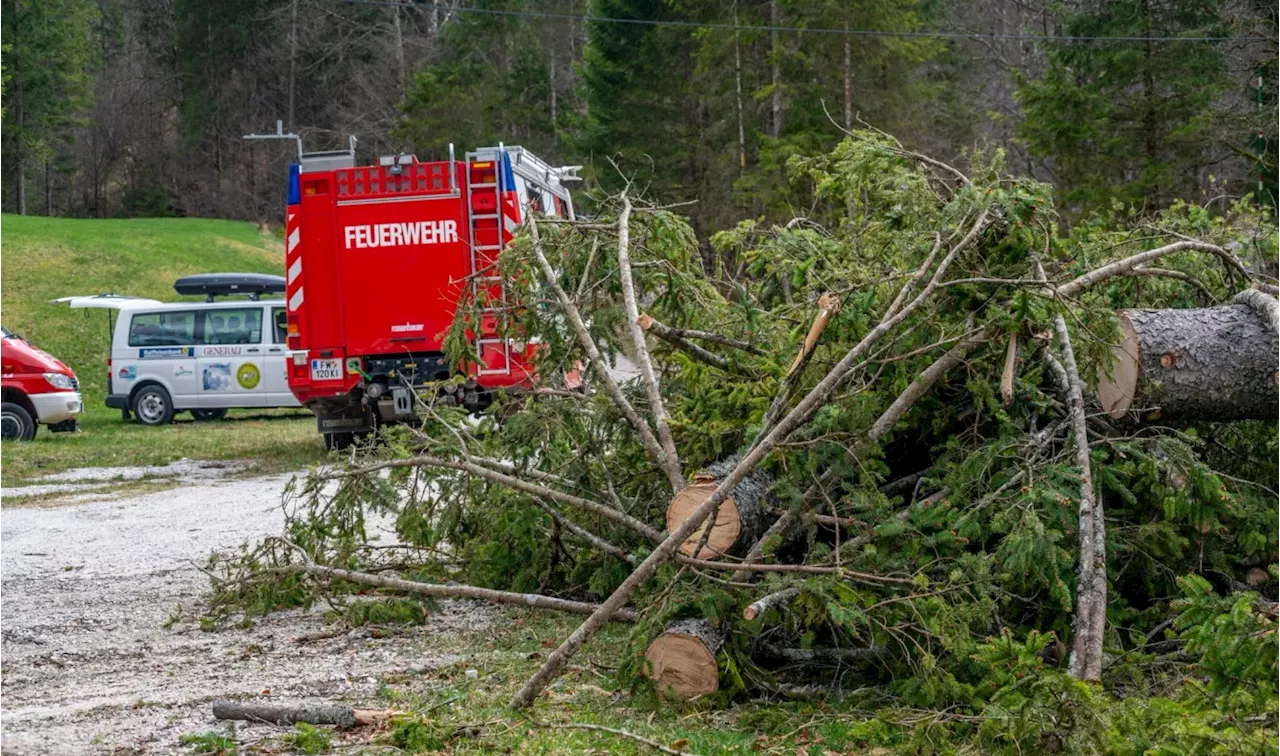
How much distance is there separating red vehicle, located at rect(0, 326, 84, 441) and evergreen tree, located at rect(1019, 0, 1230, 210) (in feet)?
50.0

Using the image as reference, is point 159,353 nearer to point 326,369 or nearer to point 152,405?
point 152,405

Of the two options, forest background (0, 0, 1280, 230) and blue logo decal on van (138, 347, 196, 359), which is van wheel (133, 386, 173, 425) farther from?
forest background (0, 0, 1280, 230)

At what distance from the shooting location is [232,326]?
2212 centimetres

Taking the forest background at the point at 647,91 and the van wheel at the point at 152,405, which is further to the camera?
the van wheel at the point at 152,405

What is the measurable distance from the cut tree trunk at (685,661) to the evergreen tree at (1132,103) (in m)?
17.6

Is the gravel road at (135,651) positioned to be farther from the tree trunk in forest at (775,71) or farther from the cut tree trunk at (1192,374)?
the tree trunk in forest at (775,71)

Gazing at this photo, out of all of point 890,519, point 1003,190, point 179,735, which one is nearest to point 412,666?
point 179,735

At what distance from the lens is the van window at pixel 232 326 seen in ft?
72.1

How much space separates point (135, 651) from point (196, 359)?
16847 mm

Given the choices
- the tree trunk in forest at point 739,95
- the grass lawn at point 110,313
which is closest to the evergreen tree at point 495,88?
the grass lawn at point 110,313

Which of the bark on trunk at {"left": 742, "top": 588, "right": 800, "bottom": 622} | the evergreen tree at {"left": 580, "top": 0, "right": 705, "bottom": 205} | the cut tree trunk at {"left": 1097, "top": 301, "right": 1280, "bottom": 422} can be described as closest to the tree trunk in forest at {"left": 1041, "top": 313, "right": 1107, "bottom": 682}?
the cut tree trunk at {"left": 1097, "top": 301, "right": 1280, "bottom": 422}

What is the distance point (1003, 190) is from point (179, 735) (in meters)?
3.83

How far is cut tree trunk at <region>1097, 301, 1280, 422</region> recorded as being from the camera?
5.66 m

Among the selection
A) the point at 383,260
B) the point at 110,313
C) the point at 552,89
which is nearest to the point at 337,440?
the point at 383,260
